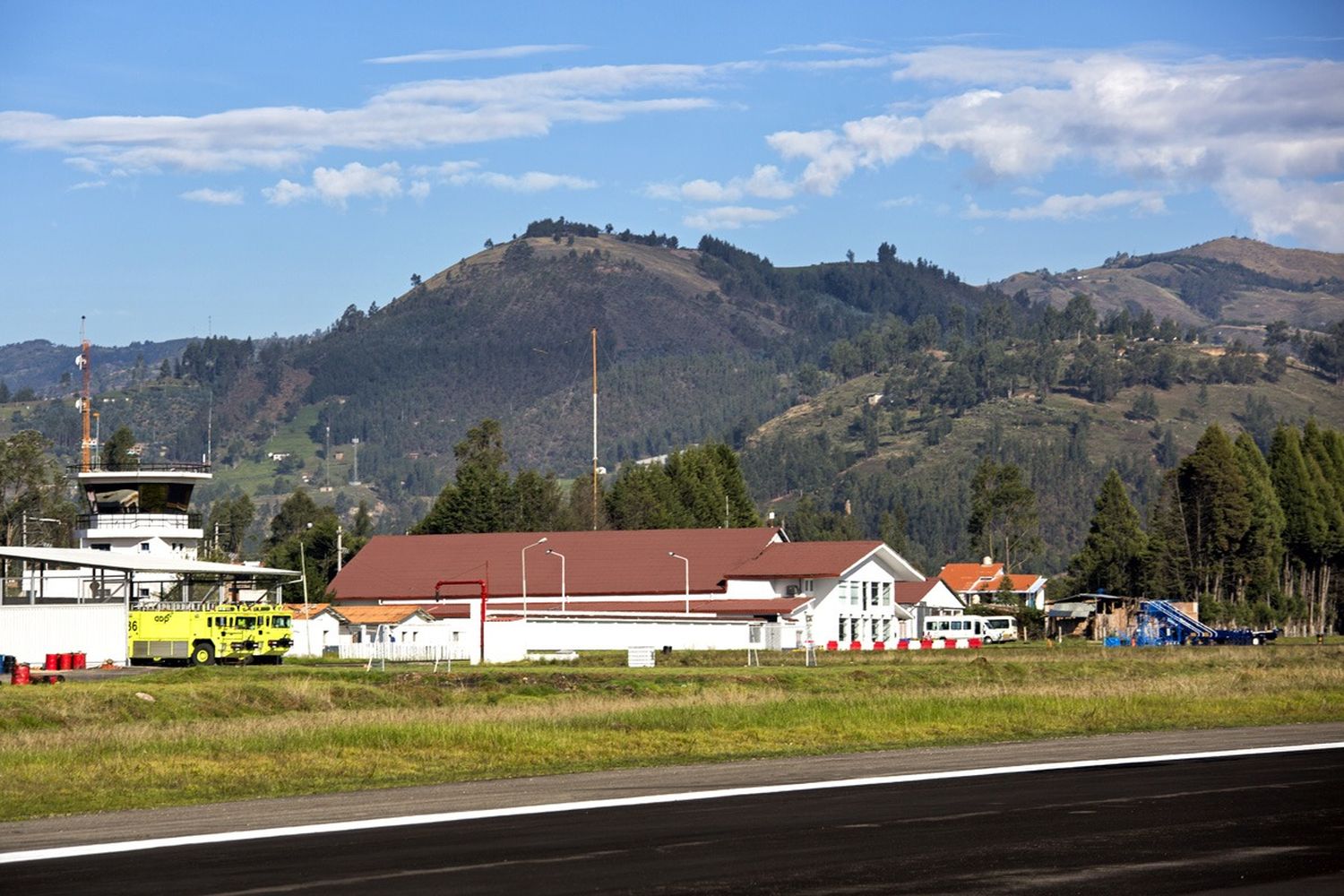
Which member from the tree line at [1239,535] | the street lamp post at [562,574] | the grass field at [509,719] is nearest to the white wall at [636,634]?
the street lamp post at [562,574]

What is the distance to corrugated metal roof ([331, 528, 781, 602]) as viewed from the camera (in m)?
103

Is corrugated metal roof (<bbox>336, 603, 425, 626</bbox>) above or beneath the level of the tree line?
beneath

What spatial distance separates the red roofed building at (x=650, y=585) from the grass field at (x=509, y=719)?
29019mm

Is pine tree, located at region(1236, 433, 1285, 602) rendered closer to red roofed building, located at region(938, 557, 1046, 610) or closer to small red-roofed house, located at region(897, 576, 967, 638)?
red roofed building, located at region(938, 557, 1046, 610)

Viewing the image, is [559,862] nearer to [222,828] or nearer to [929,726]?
[222,828]

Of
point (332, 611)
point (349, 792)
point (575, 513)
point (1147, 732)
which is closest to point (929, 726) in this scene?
point (1147, 732)

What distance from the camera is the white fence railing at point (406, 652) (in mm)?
76375

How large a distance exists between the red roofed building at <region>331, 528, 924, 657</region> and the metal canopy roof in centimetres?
1698

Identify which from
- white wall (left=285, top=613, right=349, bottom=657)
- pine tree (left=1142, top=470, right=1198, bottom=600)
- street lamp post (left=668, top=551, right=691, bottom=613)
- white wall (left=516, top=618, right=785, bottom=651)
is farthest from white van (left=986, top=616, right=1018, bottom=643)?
white wall (left=285, top=613, right=349, bottom=657)

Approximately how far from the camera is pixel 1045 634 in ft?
380

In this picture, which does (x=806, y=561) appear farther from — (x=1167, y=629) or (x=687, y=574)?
(x=1167, y=629)

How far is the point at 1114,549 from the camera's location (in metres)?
139

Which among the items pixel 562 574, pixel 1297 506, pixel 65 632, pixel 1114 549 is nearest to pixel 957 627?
pixel 562 574

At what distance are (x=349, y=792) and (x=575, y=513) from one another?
401 ft
